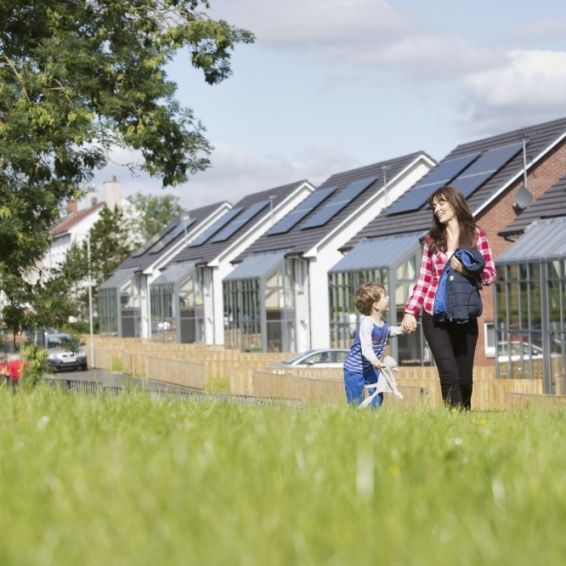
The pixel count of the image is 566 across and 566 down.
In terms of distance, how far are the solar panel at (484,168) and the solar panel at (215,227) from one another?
1102 inches

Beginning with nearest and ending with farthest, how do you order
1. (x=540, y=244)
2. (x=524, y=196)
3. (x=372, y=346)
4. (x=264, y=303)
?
(x=372, y=346) < (x=540, y=244) < (x=524, y=196) < (x=264, y=303)

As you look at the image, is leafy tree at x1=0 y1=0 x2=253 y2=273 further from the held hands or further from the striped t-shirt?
the held hands

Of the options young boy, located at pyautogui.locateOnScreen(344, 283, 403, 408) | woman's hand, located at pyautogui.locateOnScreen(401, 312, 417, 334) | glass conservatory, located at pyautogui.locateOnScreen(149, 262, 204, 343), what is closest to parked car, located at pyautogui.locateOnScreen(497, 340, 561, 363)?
young boy, located at pyautogui.locateOnScreen(344, 283, 403, 408)

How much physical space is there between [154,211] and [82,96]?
359ft

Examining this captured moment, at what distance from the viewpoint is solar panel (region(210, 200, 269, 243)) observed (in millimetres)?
69125

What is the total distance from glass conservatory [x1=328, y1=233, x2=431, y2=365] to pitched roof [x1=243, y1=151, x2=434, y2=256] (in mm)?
4487

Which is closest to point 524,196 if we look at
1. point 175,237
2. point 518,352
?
point 518,352

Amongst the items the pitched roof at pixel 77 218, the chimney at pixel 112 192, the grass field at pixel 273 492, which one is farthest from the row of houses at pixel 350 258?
the pitched roof at pixel 77 218

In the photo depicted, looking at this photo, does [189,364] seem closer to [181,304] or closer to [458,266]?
[181,304]

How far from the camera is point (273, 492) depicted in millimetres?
4539

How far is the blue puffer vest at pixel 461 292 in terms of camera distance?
9.91 metres

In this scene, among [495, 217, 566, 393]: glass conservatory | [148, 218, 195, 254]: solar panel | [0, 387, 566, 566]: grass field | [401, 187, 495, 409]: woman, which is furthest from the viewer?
[148, 218, 195, 254]: solar panel

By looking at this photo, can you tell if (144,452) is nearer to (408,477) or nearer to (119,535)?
(408,477)

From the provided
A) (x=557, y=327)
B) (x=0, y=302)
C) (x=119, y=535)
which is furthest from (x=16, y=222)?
(x=119, y=535)
